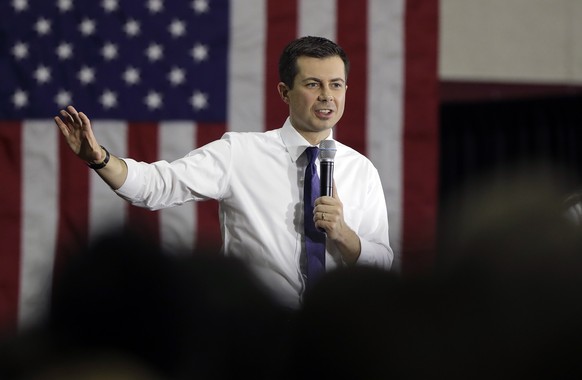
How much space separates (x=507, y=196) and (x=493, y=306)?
1.8 inches

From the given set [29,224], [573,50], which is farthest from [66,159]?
[573,50]

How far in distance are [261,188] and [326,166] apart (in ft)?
0.76

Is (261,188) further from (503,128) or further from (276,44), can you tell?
(503,128)

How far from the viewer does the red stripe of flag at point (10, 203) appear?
393 centimetres

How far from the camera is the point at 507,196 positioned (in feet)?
1.05

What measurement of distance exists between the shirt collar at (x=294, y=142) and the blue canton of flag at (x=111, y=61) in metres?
2.15

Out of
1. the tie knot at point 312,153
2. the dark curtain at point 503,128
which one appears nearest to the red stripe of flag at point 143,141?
the dark curtain at point 503,128

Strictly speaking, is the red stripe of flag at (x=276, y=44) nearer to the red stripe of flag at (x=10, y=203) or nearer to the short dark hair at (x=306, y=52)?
the red stripe of flag at (x=10, y=203)

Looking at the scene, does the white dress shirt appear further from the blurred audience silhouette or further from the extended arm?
the blurred audience silhouette

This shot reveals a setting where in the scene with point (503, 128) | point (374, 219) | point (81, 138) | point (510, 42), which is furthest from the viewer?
point (510, 42)

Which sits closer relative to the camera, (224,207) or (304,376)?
(304,376)

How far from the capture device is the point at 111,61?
397 cm

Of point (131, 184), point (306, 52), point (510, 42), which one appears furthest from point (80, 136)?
point (510, 42)

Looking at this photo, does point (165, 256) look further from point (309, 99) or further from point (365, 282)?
point (309, 99)
